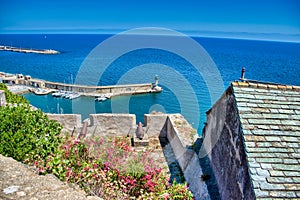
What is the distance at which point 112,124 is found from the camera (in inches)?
427

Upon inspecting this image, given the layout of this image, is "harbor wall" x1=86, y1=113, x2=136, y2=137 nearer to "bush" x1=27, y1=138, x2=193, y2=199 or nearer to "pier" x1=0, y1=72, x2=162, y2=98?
"bush" x1=27, y1=138, x2=193, y2=199

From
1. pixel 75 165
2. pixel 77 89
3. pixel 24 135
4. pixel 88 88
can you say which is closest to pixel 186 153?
pixel 75 165

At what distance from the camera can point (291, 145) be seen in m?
4.20

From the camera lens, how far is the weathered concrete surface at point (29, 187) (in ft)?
8.95

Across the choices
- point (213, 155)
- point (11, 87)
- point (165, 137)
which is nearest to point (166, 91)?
point (11, 87)

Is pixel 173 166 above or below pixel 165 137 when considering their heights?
below

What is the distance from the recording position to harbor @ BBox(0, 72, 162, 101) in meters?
50.4

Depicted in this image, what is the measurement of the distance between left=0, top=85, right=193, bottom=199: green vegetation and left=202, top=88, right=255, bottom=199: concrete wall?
0.95 m

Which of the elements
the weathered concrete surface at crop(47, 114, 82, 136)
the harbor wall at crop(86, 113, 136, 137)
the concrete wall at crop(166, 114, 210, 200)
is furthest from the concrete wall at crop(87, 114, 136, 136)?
the concrete wall at crop(166, 114, 210, 200)

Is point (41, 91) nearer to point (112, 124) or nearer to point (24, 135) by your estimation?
point (112, 124)

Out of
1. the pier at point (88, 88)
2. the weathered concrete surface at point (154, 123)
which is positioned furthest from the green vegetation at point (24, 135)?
the pier at point (88, 88)

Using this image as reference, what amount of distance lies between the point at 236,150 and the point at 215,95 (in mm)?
43744

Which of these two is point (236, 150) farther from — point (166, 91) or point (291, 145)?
point (166, 91)

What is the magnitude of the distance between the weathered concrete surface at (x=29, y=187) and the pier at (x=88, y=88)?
153ft
